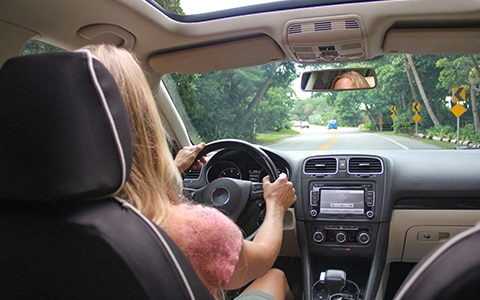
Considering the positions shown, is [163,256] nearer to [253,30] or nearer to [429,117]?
[253,30]

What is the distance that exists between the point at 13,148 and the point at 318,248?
264cm

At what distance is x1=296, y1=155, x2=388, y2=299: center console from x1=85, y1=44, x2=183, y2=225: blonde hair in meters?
2.00

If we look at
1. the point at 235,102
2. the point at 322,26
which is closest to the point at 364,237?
the point at 322,26

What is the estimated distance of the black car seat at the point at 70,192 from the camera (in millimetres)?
1005

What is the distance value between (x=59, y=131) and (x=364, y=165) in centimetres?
260

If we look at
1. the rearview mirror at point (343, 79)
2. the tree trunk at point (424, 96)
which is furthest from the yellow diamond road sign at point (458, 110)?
the rearview mirror at point (343, 79)

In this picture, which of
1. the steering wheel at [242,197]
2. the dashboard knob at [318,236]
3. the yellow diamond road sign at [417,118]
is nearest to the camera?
the steering wheel at [242,197]

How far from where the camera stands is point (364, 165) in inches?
127

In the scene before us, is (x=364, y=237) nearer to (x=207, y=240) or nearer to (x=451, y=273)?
(x=207, y=240)

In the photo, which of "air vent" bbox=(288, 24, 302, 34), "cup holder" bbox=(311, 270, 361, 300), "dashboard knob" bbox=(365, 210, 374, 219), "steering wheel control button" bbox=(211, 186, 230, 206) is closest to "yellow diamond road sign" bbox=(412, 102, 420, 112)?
"dashboard knob" bbox=(365, 210, 374, 219)

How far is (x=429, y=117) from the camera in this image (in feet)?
11.4

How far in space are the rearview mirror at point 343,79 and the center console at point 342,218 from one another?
0.54 meters

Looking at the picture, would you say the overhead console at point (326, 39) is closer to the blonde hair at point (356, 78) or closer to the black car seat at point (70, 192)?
the blonde hair at point (356, 78)

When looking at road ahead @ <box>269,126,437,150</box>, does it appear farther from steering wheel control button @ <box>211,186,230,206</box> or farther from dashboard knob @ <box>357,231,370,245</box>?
steering wheel control button @ <box>211,186,230,206</box>
